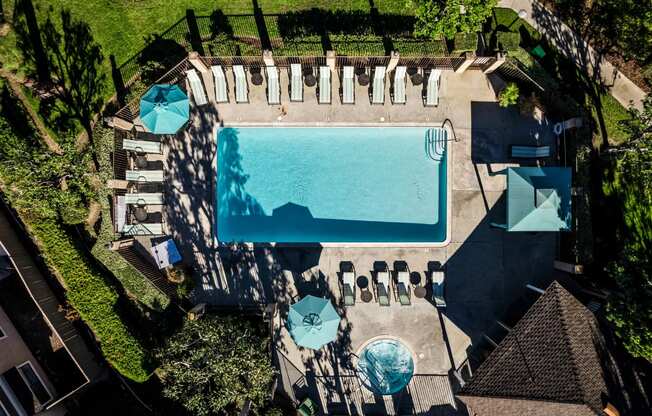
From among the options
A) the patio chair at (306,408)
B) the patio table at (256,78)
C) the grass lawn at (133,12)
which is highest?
the grass lawn at (133,12)

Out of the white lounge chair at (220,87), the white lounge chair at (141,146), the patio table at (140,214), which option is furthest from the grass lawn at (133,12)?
the patio table at (140,214)

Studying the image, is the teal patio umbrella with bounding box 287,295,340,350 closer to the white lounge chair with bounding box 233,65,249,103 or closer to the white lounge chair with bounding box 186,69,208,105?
the white lounge chair with bounding box 233,65,249,103

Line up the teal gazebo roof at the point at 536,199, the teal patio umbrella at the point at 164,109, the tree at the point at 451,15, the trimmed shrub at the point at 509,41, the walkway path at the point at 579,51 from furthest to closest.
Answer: the walkway path at the point at 579,51, the trimmed shrub at the point at 509,41, the teal patio umbrella at the point at 164,109, the teal gazebo roof at the point at 536,199, the tree at the point at 451,15

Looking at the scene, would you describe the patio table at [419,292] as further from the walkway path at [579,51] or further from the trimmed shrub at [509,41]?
the walkway path at [579,51]

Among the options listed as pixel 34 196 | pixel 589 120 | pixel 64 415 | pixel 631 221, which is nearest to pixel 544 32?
pixel 589 120

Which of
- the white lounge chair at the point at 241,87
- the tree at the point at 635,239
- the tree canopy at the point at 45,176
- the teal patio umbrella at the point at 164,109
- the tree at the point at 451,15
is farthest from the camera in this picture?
the white lounge chair at the point at 241,87

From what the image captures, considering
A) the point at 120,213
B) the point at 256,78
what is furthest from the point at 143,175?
the point at 256,78

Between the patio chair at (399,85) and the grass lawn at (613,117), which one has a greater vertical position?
the patio chair at (399,85)

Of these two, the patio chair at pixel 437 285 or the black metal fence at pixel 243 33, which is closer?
the black metal fence at pixel 243 33
